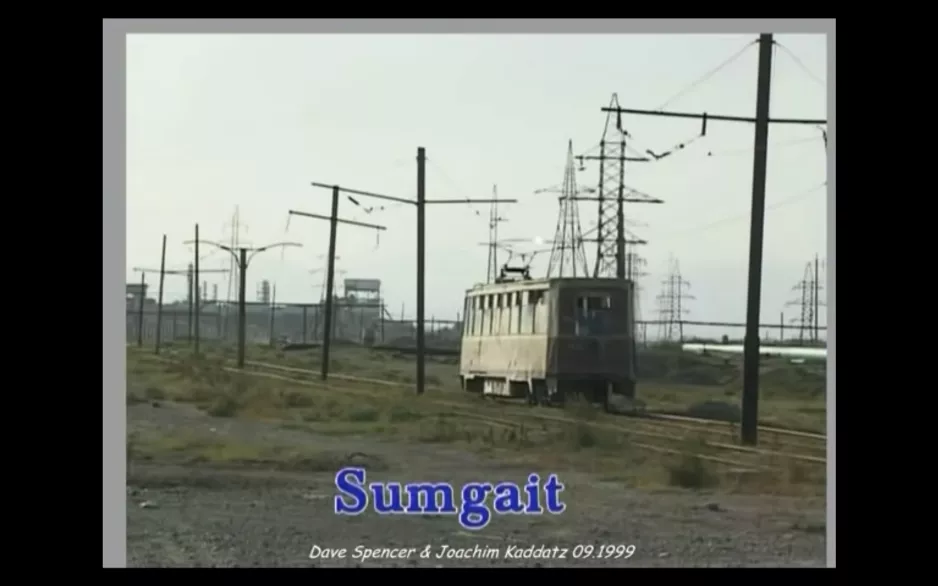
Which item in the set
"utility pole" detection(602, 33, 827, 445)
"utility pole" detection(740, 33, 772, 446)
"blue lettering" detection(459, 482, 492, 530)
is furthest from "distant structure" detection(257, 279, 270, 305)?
"utility pole" detection(740, 33, 772, 446)

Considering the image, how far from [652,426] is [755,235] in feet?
3.16

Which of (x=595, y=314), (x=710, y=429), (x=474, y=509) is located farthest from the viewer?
(x=595, y=314)

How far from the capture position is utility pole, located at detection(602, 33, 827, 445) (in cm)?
734

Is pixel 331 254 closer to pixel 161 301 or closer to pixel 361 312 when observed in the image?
pixel 361 312

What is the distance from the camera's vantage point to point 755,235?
736 centimetres

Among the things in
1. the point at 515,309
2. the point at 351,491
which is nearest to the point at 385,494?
the point at 351,491

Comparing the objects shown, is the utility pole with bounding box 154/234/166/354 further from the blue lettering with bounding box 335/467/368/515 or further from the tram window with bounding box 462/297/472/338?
the tram window with bounding box 462/297/472/338

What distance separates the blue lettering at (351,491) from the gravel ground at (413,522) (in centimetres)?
4

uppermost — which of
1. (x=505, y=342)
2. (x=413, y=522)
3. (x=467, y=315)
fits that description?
(x=467, y=315)

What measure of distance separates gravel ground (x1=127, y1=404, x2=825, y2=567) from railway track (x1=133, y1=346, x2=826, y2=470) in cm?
19
